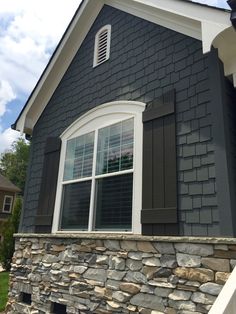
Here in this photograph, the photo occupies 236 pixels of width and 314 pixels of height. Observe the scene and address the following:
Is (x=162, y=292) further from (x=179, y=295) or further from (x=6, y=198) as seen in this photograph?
(x=6, y=198)

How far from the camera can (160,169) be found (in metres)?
4.12

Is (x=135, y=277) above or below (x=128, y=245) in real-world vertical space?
below

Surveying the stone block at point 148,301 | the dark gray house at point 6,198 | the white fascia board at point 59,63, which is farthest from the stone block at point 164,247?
the dark gray house at point 6,198

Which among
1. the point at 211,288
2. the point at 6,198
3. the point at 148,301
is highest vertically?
the point at 6,198

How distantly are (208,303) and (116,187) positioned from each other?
83.9 inches

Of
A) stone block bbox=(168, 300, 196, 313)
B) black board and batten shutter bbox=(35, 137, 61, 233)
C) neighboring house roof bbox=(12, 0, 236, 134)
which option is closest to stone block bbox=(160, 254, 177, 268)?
stone block bbox=(168, 300, 196, 313)

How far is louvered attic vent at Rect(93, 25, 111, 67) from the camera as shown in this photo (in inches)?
232

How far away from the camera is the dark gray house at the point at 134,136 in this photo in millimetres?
3660

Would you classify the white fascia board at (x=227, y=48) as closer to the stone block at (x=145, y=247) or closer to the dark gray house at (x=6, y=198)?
the stone block at (x=145, y=247)

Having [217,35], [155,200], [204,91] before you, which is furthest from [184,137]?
[217,35]

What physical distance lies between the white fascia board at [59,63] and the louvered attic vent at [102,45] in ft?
1.62

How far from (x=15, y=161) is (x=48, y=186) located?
3643 centimetres

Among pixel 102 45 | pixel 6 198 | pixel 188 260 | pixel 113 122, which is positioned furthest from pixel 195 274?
pixel 6 198

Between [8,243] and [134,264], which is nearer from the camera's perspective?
[134,264]
